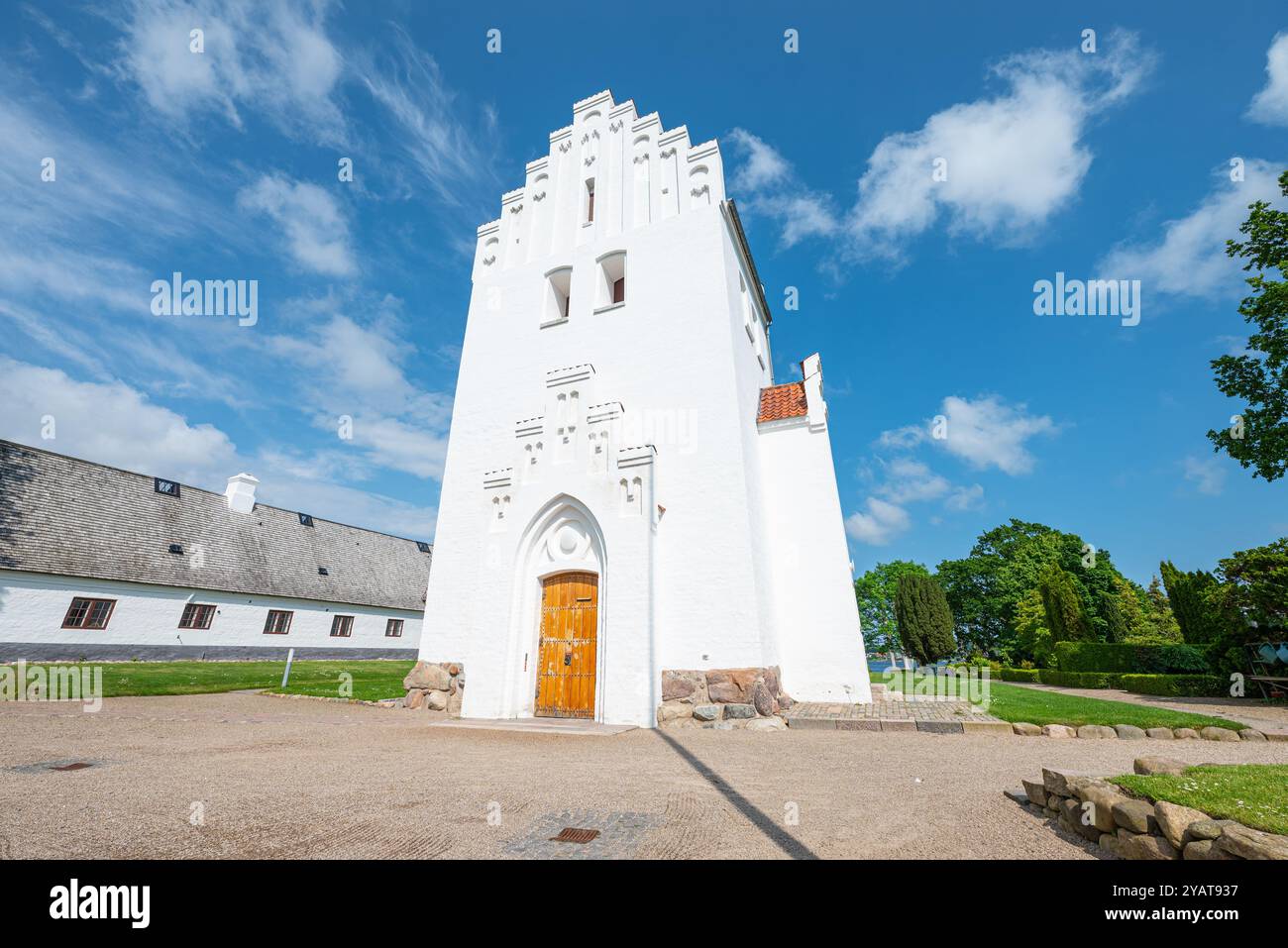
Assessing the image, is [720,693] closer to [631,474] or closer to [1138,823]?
[631,474]

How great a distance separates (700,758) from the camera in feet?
22.4

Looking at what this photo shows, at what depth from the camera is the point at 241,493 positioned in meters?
29.9

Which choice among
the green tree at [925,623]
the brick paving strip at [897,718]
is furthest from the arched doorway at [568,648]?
the green tree at [925,623]

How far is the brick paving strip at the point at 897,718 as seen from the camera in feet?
28.5

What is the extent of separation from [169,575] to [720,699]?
26.9m

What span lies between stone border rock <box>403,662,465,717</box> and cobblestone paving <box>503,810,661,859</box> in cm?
849

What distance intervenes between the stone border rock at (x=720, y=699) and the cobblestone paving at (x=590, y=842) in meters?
6.02

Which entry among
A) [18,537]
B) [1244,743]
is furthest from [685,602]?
[18,537]

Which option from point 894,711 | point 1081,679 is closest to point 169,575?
point 894,711

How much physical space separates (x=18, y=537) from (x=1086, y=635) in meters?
47.4

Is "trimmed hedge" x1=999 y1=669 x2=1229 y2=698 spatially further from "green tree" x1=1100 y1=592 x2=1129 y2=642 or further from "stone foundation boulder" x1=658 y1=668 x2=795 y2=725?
"stone foundation boulder" x1=658 y1=668 x2=795 y2=725

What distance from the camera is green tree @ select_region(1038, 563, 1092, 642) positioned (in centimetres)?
2570
